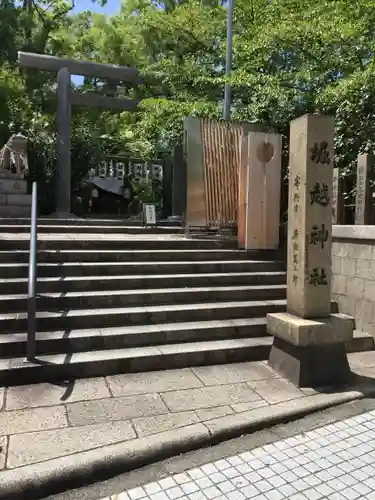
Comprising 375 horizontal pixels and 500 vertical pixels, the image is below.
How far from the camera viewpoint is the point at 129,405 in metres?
3.97

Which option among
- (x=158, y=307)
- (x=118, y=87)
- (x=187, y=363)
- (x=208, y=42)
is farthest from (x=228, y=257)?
(x=118, y=87)

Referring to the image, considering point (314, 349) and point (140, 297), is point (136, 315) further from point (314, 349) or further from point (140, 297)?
point (314, 349)

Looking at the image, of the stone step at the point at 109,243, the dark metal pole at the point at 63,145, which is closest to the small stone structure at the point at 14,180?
the dark metal pole at the point at 63,145

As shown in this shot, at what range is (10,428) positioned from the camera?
3486mm

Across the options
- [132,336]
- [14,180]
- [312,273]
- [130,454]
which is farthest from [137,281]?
[14,180]

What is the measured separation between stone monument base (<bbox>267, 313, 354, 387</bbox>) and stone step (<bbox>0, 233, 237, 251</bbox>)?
3.06 m

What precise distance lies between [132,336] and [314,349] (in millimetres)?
2096

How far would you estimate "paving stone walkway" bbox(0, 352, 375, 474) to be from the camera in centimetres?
334

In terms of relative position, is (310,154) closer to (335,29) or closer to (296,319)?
(296,319)

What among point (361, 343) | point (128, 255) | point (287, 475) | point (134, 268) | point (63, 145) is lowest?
point (287, 475)

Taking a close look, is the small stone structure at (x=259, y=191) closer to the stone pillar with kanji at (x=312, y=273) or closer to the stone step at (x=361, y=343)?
the stone step at (x=361, y=343)

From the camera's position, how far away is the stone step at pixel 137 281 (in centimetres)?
577

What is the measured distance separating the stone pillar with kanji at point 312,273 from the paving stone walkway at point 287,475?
1030 millimetres

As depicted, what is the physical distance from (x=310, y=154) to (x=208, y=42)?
9835 millimetres
